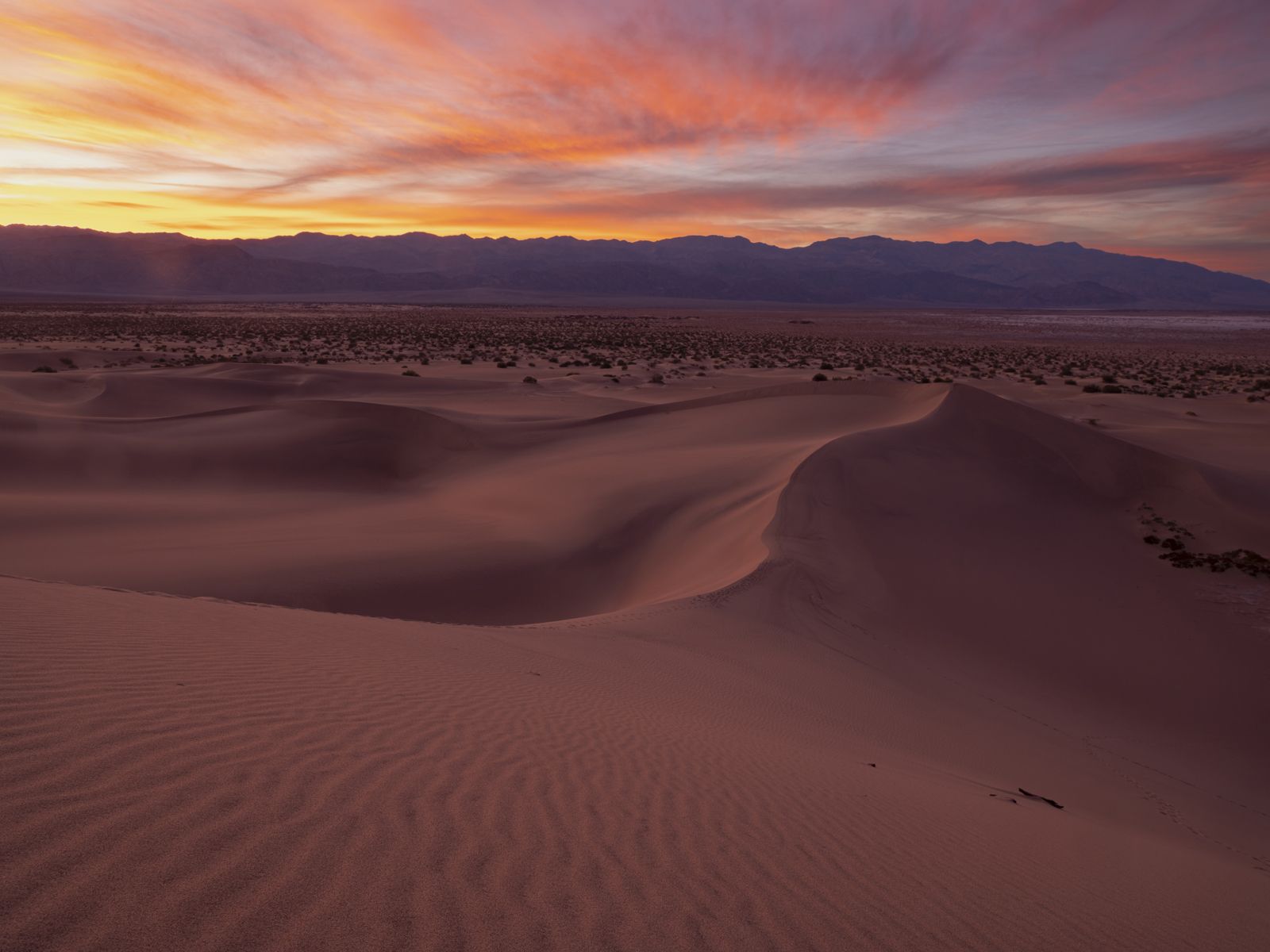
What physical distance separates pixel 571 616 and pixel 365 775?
743 centimetres

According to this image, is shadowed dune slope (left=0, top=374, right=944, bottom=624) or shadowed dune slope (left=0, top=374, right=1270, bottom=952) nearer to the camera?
shadowed dune slope (left=0, top=374, right=1270, bottom=952)

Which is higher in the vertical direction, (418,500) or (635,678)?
(635,678)

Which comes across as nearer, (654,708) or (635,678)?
(654,708)

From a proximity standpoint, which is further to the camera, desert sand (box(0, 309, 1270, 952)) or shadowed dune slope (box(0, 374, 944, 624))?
shadowed dune slope (box(0, 374, 944, 624))

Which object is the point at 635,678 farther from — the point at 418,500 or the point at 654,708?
the point at 418,500

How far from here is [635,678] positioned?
6727 mm

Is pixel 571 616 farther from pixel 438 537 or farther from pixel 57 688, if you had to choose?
pixel 57 688

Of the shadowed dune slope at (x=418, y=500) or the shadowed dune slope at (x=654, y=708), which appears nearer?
the shadowed dune slope at (x=654, y=708)

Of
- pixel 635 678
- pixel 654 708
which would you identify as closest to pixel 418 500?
pixel 635 678

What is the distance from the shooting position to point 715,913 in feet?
9.24

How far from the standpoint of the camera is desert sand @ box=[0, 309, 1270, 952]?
8.91ft

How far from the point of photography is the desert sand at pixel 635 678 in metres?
2.72

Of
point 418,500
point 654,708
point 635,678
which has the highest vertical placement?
point 654,708

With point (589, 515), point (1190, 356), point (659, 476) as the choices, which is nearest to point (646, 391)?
point (659, 476)
